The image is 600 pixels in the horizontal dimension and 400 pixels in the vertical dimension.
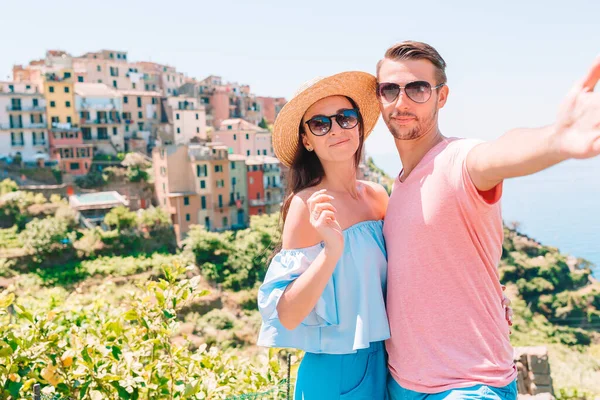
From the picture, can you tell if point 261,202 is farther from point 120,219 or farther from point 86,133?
point 86,133

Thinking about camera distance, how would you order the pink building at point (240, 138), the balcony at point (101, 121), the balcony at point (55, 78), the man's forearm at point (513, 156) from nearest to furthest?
the man's forearm at point (513, 156)
the balcony at point (55, 78)
the balcony at point (101, 121)
the pink building at point (240, 138)

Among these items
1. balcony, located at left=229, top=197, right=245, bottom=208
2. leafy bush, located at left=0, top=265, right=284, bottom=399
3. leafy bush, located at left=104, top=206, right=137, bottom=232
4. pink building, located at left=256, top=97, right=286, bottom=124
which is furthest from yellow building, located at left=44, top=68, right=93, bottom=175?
leafy bush, located at left=0, top=265, right=284, bottom=399

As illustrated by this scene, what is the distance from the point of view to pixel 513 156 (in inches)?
61.2

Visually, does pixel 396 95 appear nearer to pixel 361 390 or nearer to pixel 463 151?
pixel 463 151

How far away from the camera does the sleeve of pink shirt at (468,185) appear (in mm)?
1833

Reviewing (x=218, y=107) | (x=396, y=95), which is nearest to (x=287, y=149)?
→ (x=396, y=95)

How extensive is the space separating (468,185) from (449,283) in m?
0.42

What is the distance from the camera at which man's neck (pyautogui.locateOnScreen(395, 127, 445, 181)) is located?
229 cm

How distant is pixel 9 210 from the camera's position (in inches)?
1160

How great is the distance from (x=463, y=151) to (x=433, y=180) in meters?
0.16

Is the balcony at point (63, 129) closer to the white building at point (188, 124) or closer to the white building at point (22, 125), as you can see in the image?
the white building at point (22, 125)

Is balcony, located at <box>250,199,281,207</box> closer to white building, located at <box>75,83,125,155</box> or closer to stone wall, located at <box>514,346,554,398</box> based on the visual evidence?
white building, located at <box>75,83,125,155</box>

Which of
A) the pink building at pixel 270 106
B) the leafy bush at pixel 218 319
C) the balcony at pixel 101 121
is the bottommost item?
the leafy bush at pixel 218 319

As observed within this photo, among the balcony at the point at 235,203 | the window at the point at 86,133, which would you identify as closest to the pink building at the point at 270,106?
the balcony at the point at 235,203
